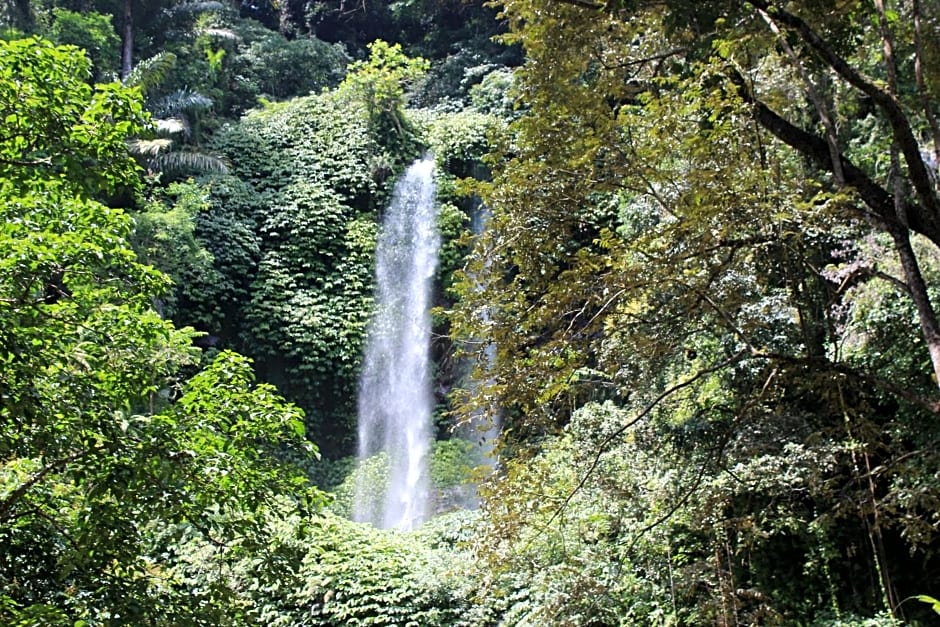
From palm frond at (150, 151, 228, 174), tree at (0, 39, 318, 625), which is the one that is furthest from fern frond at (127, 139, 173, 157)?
tree at (0, 39, 318, 625)

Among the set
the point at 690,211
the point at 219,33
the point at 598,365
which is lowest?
the point at 598,365

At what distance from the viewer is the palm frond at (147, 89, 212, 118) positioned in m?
15.2

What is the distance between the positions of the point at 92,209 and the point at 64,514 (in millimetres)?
1903

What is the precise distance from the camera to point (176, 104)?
15.1 m

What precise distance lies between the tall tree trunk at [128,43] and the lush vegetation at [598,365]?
8.56 m

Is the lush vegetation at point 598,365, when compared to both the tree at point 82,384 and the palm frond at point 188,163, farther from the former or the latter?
the palm frond at point 188,163

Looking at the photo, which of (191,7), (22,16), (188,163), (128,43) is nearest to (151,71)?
(188,163)

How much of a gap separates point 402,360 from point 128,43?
9.26 metres

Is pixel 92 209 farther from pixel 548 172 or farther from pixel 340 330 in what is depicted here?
pixel 340 330

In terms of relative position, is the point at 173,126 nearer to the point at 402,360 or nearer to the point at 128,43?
the point at 128,43

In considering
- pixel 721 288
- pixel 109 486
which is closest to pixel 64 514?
pixel 109 486

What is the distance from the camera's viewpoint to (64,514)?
4.84m

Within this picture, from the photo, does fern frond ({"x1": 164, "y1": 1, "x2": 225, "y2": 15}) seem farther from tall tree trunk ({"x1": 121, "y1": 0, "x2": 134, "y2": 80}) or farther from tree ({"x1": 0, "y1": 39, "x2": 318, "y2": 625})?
tree ({"x1": 0, "y1": 39, "x2": 318, "y2": 625})

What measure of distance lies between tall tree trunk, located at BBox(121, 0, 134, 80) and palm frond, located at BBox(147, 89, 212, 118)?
5.86 ft
